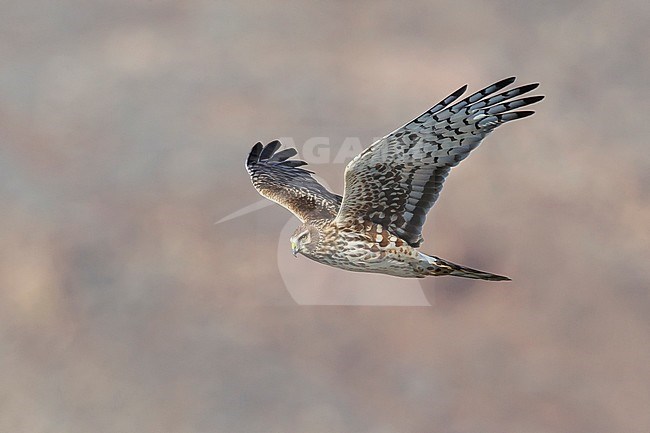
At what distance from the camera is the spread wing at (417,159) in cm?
1062

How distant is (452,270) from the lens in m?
11.2

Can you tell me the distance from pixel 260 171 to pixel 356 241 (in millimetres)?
3354

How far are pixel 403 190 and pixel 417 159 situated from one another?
46cm

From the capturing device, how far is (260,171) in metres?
14.5

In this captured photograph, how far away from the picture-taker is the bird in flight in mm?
10688

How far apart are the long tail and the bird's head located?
1241 mm

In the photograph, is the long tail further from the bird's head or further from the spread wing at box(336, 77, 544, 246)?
the bird's head

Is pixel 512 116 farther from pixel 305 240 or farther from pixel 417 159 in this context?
pixel 305 240

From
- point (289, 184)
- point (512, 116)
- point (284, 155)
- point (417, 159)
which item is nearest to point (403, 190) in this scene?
point (417, 159)

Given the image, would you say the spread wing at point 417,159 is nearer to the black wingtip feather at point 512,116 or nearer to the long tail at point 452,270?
the black wingtip feather at point 512,116

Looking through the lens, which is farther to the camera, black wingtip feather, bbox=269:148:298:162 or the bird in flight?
black wingtip feather, bbox=269:148:298:162

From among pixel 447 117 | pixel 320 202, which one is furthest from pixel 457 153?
pixel 320 202

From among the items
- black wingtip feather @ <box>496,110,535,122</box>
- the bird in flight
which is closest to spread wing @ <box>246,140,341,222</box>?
the bird in flight

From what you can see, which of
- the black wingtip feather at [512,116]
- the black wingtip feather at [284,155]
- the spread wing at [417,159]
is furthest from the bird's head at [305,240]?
the black wingtip feather at [284,155]
